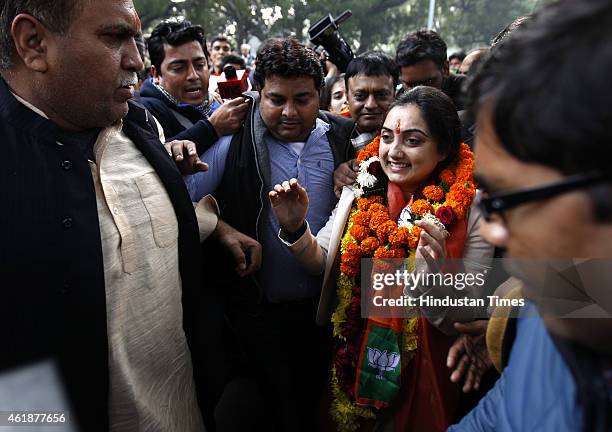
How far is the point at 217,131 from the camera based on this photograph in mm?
2477

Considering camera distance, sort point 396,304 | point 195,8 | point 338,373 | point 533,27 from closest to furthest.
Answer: point 533,27
point 396,304
point 338,373
point 195,8

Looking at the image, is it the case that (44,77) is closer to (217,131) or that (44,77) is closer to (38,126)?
(38,126)

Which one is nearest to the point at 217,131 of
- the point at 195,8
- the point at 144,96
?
the point at 144,96

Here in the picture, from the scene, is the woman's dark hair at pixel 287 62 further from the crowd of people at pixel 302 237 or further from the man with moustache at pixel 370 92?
the man with moustache at pixel 370 92

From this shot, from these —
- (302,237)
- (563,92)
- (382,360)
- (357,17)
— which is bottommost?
(382,360)

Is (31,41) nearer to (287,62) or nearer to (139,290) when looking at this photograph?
(139,290)

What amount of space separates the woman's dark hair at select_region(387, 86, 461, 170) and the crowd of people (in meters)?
0.01

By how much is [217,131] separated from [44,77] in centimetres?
114

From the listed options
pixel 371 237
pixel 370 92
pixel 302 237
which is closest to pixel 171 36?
pixel 370 92

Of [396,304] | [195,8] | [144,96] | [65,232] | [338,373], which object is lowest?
[338,373]

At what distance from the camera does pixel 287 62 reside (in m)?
2.32

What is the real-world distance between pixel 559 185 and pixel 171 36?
312 cm

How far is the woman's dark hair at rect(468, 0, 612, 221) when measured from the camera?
0.59m

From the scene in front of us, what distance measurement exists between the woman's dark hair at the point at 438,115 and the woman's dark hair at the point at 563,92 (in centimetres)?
136
